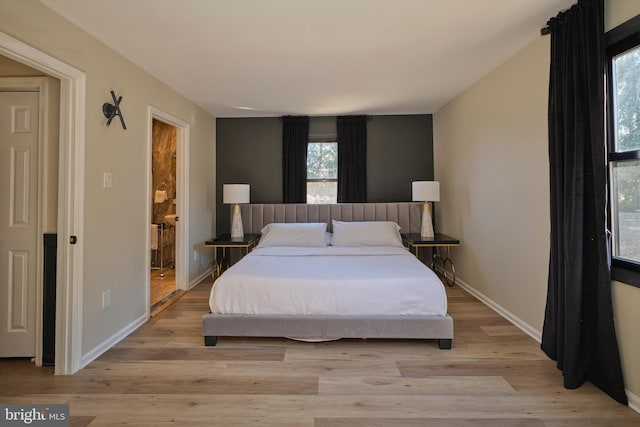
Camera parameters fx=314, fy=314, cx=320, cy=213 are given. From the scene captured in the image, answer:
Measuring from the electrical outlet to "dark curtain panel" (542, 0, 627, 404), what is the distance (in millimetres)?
3377

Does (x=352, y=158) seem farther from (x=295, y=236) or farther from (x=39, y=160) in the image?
(x=39, y=160)

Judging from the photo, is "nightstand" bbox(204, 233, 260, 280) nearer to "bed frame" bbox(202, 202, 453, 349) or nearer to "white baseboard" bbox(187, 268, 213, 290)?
"white baseboard" bbox(187, 268, 213, 290)

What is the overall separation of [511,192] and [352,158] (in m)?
2.45

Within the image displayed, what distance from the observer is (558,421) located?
1723 millimetres

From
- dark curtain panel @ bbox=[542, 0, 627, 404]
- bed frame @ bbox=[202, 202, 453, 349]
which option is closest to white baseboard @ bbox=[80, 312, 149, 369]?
bed frame @ bbox=[202, 202, 453, 349]

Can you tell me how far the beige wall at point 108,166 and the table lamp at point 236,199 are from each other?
1.35 meters

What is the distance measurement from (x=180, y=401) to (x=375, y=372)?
128cm

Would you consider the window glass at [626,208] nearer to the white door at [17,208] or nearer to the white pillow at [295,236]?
the white pillow at [295,236]

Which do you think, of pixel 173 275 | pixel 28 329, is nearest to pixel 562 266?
pixel 28 329

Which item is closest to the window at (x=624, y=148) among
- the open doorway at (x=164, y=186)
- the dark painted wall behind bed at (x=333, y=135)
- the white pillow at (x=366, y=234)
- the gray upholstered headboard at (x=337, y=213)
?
the white pillow at (x=366, y=234)

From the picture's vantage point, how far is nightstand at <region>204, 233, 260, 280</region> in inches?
164

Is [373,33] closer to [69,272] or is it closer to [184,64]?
[184,64]

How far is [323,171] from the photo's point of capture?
199 inches

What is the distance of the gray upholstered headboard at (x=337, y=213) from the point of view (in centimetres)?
475
